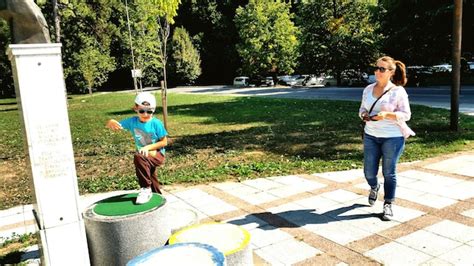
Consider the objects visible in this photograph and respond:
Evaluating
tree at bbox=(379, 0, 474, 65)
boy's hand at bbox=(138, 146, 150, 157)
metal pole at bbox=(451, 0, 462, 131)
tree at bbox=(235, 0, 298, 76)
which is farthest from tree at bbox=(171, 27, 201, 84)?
boy's hand at bbox=(138, 146, 150, 157)

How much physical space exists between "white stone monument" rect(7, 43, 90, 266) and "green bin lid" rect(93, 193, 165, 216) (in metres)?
0.32

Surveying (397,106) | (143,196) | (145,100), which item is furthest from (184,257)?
(397,106)

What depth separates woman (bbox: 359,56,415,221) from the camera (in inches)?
188

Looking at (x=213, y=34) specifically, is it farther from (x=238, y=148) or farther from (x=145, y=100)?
(x=145, y=100)

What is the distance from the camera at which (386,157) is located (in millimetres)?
4910

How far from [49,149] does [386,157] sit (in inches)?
151

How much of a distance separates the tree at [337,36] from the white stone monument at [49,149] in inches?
1336

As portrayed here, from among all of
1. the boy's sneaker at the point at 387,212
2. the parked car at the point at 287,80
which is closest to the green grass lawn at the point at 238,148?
the boy's sneaker at the point at 387,212

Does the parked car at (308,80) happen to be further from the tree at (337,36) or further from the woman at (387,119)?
the woman at (387,119)

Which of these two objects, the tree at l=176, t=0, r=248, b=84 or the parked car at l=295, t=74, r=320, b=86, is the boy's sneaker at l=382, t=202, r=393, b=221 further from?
the tree at l=176, t=0, r=248, b=84

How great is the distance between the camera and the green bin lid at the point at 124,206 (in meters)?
3.83

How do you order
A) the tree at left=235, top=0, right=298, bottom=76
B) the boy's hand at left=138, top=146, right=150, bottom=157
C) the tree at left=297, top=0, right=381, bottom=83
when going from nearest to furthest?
1. the boy's hand at left=138, top=146, right=150, bottom=157
2. the tree at left=297, top=0, right=381, bottom=83
3. the tree at left=235, top=0, right=298, bottom=76

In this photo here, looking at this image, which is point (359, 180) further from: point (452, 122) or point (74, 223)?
point (452, 122)

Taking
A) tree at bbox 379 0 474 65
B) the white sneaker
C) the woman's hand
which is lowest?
the white sneaker
